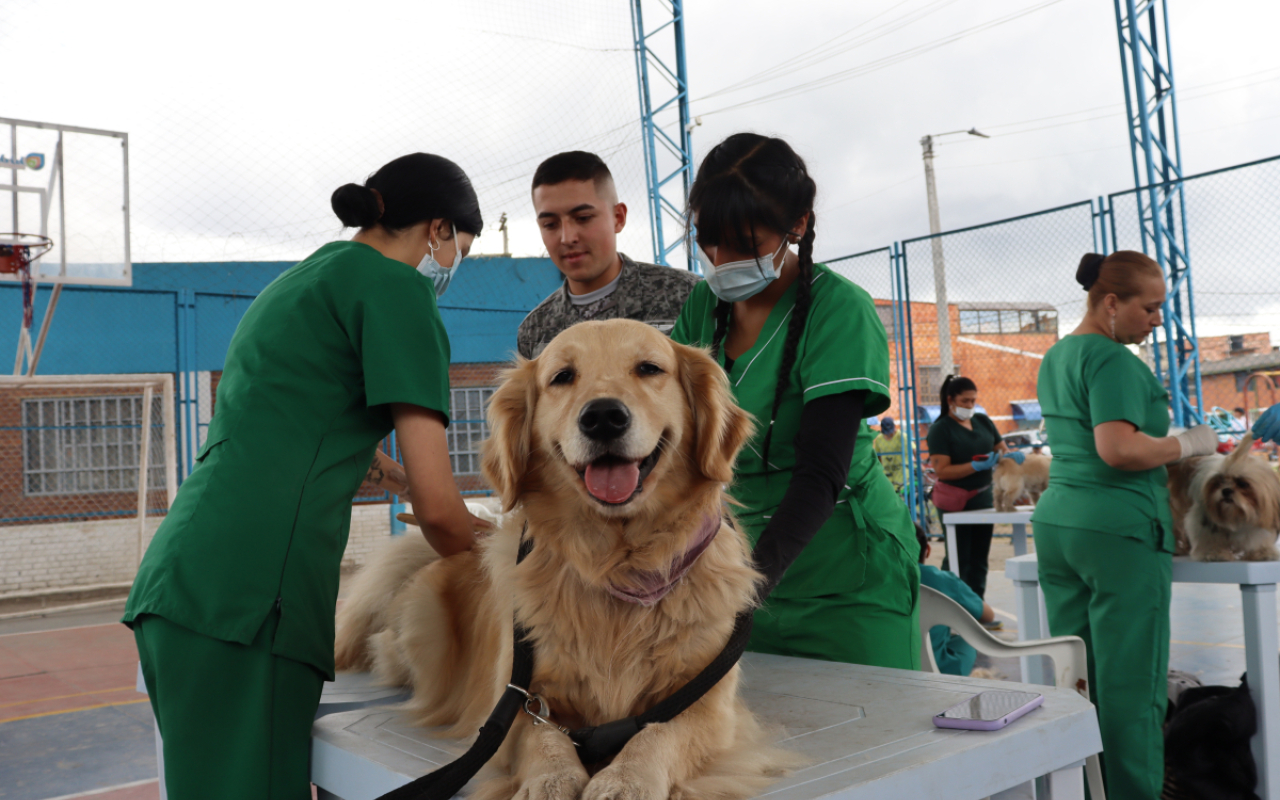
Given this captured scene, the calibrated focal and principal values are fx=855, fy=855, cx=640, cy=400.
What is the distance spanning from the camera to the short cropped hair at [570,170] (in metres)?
→ 2.65

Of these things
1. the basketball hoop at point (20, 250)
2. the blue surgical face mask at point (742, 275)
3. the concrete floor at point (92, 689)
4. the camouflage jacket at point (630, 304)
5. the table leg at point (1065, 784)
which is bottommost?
the concrete floor at point (92, 689)

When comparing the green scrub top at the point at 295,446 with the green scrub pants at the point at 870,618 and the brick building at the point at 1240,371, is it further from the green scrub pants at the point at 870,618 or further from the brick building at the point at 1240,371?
the brick building at the point at 1240,371

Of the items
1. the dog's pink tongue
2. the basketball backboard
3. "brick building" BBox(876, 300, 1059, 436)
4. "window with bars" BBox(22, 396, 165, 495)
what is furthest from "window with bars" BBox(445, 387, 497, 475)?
the dog's pink tongue

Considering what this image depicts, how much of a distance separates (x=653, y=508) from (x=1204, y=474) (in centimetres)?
306

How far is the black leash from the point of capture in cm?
115

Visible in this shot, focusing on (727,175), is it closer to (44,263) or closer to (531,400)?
(531,400)

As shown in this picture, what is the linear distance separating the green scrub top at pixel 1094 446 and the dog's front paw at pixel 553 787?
2399 millimetres

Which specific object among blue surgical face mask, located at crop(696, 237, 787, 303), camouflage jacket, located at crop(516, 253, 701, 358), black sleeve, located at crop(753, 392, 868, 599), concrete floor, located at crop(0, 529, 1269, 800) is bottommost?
concrete floor, located at crop(0, 529, 1269, 800)

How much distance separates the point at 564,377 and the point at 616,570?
344 mm

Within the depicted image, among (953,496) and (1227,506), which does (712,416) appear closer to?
(1227,506)

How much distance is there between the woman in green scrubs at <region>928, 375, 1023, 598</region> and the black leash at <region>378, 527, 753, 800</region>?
5.99 metres

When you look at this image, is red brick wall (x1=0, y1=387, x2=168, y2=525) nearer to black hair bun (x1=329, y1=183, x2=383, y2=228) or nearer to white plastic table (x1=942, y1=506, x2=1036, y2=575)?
white plastic table (x1=942, y1=506, x2=1036, y2=575)

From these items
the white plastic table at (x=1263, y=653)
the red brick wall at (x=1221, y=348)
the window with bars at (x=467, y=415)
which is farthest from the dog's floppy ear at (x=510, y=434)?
the window with bars at (x=467, y=415)

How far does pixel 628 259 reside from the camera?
2.79 meters
